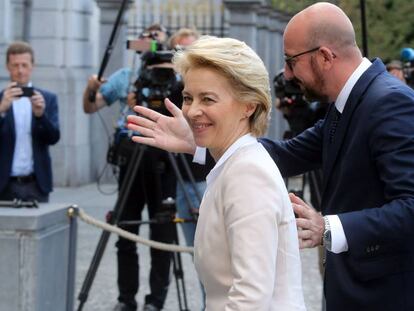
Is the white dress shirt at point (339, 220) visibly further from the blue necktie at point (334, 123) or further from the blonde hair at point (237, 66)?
the blonde hair at point (237, 66)

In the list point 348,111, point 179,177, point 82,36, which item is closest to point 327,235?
point 348,111

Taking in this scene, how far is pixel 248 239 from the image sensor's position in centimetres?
287

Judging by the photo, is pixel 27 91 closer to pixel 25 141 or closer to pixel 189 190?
pixel 25 141

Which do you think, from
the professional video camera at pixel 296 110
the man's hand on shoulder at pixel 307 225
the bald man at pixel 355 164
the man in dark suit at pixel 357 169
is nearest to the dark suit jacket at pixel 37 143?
the professional video camera at pixel 296 110

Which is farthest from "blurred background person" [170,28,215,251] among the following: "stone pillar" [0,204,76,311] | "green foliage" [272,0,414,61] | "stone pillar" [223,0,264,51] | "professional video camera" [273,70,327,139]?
"green foliage" [272,0,414,61]

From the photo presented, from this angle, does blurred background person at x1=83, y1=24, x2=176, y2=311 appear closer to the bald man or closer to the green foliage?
the bald man

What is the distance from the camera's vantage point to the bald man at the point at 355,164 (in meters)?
3.39

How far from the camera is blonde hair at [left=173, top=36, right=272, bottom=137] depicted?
302 cm

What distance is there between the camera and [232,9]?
16.1 meters

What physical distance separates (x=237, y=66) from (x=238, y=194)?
0.36 metres

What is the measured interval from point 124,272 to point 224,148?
15.0 feet

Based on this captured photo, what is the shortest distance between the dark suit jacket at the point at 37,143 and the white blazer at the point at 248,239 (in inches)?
190

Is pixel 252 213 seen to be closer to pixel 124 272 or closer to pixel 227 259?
pixel 227 259

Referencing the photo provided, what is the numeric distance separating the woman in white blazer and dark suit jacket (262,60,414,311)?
468mm
